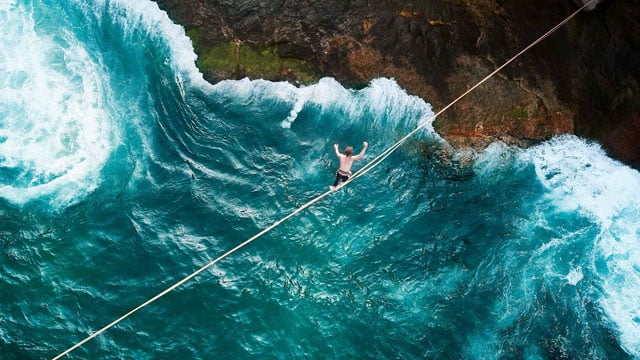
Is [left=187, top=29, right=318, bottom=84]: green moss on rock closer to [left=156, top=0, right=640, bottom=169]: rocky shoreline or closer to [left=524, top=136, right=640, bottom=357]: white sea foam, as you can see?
[left=156, top=0, right=640, bottom=169]: rocky shoreline

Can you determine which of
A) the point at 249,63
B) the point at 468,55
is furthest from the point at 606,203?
the point at 249,63

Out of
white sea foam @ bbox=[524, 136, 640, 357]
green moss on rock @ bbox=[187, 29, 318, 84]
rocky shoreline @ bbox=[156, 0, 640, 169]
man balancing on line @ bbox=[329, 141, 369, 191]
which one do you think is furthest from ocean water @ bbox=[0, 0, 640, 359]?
man balancing on line @ bbox=[329, 141, 369, 191]

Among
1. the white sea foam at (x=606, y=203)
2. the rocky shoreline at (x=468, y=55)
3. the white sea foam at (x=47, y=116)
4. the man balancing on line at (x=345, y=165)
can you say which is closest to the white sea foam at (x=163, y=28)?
the rocky shoreline at (x=468, y=55)

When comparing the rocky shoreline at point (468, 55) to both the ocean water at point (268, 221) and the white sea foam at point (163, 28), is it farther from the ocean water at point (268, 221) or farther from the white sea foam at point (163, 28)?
the ocean water at point (268, 221)

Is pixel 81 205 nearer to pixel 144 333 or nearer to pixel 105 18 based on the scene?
pixel 144 333

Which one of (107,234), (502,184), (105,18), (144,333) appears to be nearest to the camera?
(144,333)

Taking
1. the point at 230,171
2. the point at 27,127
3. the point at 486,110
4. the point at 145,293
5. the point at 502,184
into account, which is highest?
the point at 27,127

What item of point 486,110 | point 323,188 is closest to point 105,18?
point 323,188

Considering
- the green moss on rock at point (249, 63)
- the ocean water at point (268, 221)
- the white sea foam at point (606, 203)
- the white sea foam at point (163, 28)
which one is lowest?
the white sea foam at point (606, 203)
